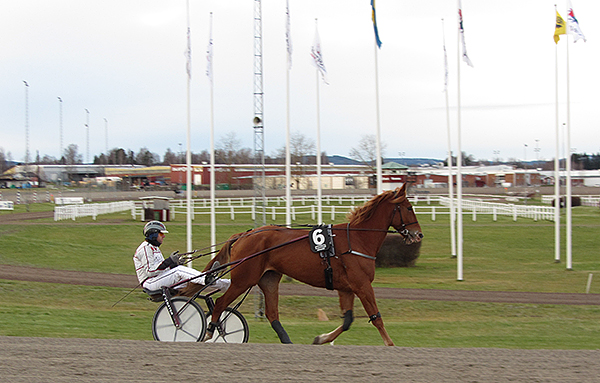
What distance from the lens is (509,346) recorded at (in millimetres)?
7172

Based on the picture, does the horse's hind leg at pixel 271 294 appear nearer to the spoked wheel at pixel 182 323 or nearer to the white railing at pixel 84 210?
the spoked wheel at pixel 182 323

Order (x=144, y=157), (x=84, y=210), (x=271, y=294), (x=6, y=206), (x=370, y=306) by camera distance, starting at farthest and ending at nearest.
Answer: (x=144, y=157), (x=6, y=206), (x=84, y=210), (x=271, y=294), (x=370, y=306)

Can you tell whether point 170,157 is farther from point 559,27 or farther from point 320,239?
point 320,239

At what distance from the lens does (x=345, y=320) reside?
6449 mm

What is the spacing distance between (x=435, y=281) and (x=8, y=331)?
35.5ft

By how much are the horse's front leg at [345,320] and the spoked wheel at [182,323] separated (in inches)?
57.6

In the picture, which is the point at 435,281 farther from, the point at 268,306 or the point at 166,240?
the point at 166,240

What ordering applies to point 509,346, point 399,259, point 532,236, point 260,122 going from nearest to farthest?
point 509,346
point 260,122
point 399,259
point 532,236

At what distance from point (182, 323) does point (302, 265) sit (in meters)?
1.64

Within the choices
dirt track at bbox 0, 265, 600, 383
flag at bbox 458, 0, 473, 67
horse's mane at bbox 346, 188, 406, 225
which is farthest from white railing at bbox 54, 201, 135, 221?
dirt track at bbox 0, 265, 600, 383

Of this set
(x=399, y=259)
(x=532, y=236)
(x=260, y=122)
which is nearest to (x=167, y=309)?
(x=260, y=122)

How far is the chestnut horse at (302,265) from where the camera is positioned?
6430 millimetres

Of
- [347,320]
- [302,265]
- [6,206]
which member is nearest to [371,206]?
[302,265]

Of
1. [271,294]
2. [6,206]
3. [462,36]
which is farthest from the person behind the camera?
[6,206]
